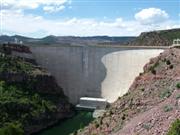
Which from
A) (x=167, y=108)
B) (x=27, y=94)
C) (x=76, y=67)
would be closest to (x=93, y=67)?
(x=76, y=67)

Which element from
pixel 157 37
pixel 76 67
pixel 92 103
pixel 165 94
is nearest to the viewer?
pixel 165 94

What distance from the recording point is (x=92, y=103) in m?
98.1

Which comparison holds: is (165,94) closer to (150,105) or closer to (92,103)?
(150,105)

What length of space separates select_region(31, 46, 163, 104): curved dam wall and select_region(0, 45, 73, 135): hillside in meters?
2.56

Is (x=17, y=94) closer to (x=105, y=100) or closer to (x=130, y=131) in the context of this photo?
(x=105, y=100)

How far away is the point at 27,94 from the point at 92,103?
12.4m

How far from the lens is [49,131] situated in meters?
86.2

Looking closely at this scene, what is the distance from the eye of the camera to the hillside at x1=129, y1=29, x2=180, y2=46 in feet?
450

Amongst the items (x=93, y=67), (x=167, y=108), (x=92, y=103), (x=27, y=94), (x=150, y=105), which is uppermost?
(x=93, y=67)

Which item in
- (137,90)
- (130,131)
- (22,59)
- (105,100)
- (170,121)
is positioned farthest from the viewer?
(22,59)

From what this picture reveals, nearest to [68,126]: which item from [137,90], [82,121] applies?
[82,121]

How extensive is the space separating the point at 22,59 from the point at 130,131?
186 ft

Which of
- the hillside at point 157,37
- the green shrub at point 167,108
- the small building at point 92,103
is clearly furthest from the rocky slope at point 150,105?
the hillside at point 157,37

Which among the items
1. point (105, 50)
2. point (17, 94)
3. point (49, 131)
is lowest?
point (49, 131)
